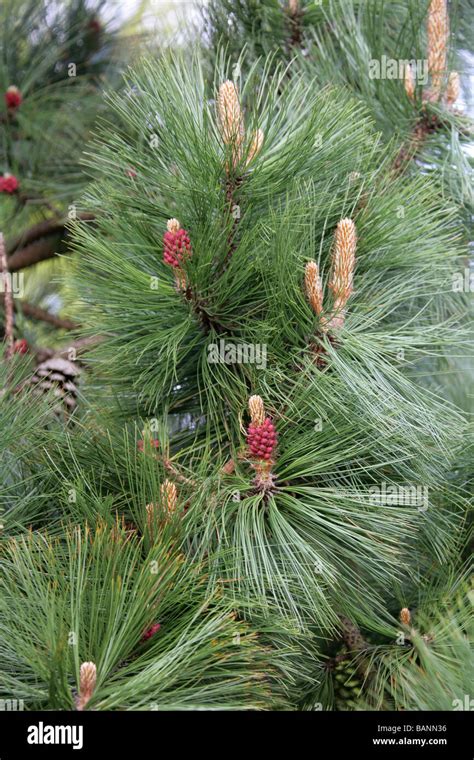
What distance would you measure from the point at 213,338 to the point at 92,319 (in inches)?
4.0

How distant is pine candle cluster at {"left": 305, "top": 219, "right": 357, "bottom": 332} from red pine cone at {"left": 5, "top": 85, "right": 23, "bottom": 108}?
51 centimetres

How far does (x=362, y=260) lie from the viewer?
0.63 m

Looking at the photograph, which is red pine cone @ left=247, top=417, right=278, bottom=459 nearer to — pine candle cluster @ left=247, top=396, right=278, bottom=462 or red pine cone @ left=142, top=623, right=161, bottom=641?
pine candle cluster @ left=247, top=396, right=278, bottom=462

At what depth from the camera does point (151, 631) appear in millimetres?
515

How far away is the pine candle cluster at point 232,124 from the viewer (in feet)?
1.90

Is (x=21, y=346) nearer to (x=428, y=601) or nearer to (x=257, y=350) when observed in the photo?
(x=257, y=350)

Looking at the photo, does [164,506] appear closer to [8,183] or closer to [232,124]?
[232,124]

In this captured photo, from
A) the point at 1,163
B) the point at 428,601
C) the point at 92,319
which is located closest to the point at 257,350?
the point at 92,319

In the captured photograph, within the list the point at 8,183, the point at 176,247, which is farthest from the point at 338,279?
the point at 8,183

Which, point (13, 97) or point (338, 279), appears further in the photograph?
point (13, 97)

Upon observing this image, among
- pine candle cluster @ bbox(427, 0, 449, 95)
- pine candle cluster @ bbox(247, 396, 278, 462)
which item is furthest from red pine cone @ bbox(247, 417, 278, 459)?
pine candle cluster @ bbox(427, 0, 449, 95)

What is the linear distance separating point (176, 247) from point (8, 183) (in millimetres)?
435

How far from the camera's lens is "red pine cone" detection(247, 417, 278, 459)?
22.5 inches

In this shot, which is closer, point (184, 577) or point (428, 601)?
point (184, 577)
